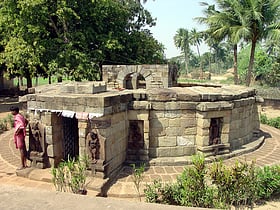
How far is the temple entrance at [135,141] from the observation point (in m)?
7.12

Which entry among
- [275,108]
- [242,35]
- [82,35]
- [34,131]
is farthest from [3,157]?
[275,108]

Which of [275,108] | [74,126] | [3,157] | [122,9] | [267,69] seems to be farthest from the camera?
[267,69]

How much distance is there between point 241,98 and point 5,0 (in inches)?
517

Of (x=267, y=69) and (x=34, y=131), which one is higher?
(x=267, y=69)

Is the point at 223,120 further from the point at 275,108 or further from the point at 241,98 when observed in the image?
the point at 275,108

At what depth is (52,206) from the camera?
1768 mm

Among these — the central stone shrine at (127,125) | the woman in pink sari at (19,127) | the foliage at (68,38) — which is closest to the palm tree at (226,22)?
the foliage at (68,38)

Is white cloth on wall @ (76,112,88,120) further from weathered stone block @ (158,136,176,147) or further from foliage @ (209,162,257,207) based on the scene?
foliage @ (209,162,257,207)

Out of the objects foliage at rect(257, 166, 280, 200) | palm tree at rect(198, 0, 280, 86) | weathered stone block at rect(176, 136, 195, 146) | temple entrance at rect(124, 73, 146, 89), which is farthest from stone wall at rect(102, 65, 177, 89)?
foliage at rect(257, 166, 280, 200)

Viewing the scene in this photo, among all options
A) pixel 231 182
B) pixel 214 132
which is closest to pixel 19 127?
pixel 231 182

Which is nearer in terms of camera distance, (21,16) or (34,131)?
(34,131)

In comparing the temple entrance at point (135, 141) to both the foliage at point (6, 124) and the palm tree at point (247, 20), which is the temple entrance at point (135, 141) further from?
the palm tree at point (247, 20)

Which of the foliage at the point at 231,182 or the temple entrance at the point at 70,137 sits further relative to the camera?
the temple entrance at the point at 70,137

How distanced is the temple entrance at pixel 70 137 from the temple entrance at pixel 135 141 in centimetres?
152
